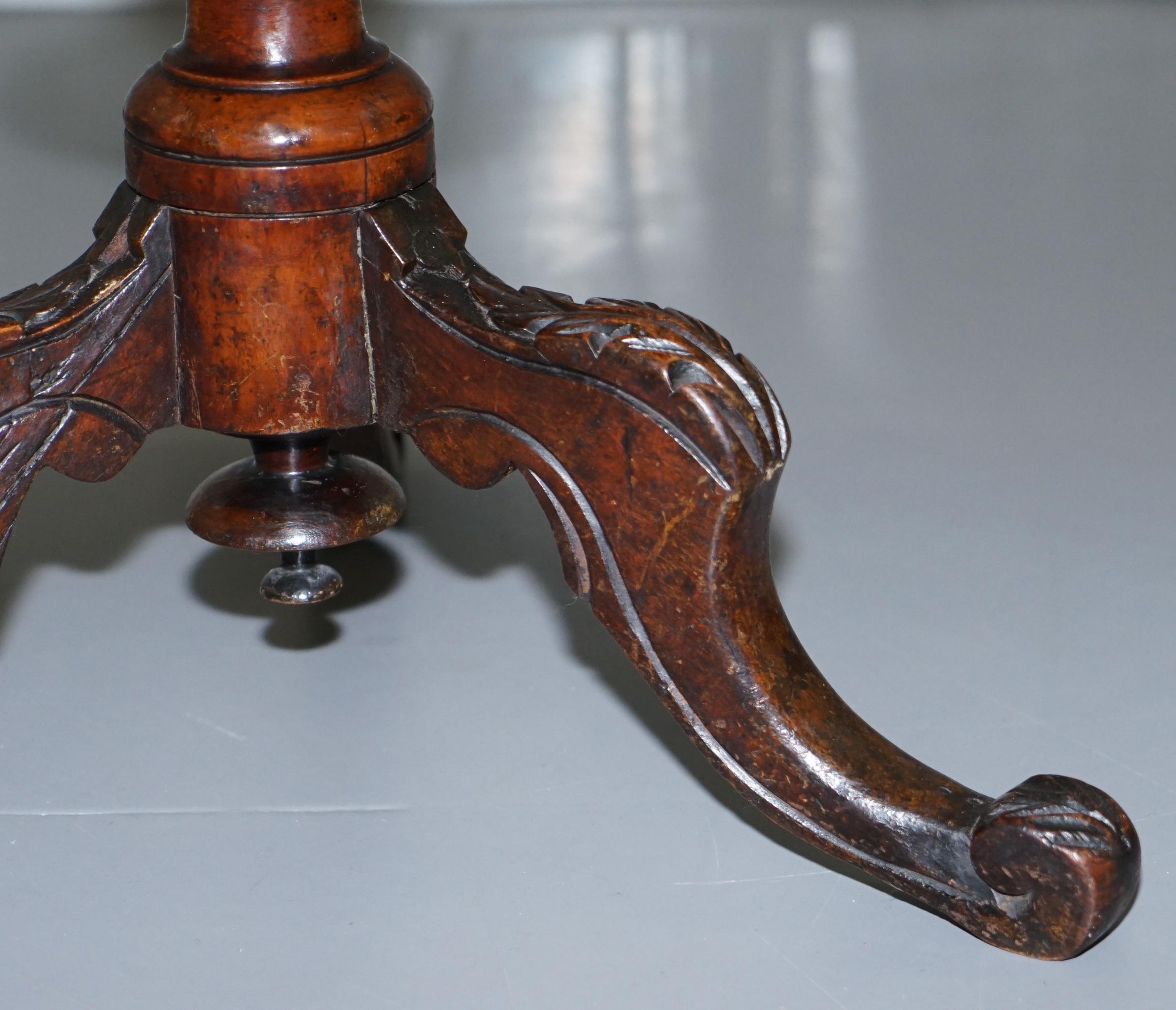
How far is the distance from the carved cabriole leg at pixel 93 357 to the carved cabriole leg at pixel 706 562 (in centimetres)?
11

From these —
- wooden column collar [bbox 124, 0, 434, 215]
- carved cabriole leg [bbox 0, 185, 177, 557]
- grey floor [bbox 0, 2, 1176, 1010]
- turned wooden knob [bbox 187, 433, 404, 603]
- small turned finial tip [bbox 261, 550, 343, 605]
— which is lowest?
grey floor [bbox 0, 2, 1176, 1010]

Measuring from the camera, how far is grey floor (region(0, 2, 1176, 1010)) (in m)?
0.84

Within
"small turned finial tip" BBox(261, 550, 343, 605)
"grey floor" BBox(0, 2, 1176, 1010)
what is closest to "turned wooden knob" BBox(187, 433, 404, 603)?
"small turned finial tip" BBox(261, 550, 343, 605)

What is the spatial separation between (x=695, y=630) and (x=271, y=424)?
9.2 inches

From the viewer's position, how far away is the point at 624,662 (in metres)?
1.09

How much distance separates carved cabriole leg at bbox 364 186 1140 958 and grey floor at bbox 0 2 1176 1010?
0.05 meters

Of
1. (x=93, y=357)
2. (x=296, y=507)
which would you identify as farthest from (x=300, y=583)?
(x=93, y=357)

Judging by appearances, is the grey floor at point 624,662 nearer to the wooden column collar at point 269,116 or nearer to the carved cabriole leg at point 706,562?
the carved cabriole leg at point 706,562

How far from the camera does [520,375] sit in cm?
85

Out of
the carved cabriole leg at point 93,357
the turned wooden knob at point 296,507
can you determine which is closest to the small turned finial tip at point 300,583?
Answer: the turned wooden knob at point 296,507

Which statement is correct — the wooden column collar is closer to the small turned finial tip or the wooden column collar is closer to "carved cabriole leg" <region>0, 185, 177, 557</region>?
"carved cabriole leg" <region>0, 185, 177, 557</region>

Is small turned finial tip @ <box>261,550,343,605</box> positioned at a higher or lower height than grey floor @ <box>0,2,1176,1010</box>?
higher

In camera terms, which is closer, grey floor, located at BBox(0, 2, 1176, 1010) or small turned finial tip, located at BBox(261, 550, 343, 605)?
grey floor, located at BBox(0, 2, 1176, 1010)

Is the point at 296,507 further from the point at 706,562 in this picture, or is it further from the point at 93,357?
the point at 706,562
